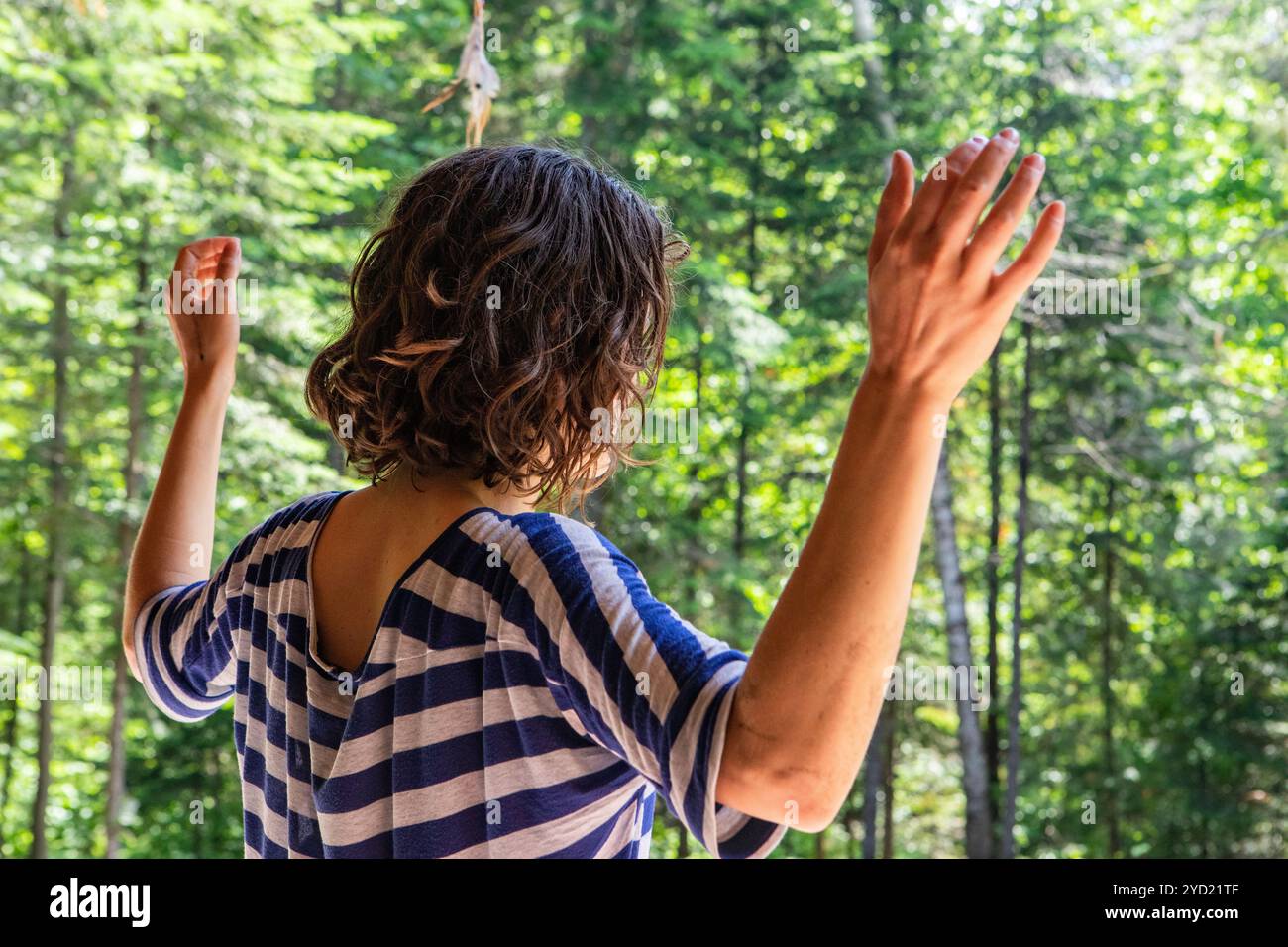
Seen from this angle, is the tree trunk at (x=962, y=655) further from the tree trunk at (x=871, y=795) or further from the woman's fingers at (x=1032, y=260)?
the woman's fingers at (x=1032, y=260)

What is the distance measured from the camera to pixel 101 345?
419 cm

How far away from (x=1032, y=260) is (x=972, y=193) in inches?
1.3

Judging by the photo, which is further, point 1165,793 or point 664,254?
point 1165,793

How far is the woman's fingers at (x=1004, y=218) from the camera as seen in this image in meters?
0.29

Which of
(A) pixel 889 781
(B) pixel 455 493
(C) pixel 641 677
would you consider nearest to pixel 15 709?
(A) pixel 889 781

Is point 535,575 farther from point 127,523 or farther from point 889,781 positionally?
point 889,781

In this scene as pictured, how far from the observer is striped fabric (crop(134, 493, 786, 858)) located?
0.33m

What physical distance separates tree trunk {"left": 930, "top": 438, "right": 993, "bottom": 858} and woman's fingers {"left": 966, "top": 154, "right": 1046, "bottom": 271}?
5.00 metres

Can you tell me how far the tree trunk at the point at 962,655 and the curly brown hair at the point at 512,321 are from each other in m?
4.87

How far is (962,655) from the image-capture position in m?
5.41

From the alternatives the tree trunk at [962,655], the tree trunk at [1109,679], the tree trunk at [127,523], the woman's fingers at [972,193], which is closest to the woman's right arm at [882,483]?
the woman's fingers at [972,193]
